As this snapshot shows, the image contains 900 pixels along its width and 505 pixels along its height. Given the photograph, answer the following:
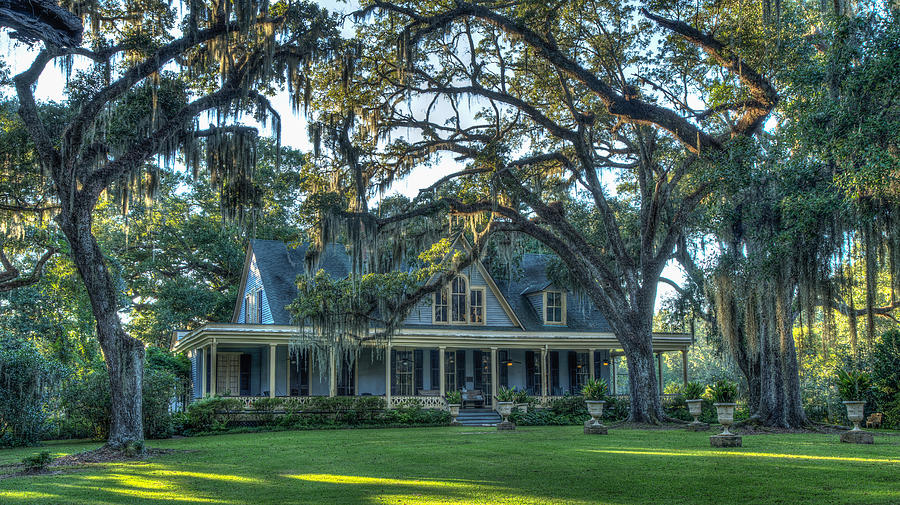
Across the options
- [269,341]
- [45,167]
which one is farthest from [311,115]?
[269,341]

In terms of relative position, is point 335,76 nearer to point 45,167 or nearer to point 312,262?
point 312,262

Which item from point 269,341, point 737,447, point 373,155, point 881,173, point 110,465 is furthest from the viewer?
point 269,341

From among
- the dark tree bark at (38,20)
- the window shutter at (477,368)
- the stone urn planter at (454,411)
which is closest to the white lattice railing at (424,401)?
the stone urn planter at (454,411)

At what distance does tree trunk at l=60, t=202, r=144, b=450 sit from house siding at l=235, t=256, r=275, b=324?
10616mm

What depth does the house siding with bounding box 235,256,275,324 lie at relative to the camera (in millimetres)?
25031

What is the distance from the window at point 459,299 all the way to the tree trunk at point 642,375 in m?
8.81

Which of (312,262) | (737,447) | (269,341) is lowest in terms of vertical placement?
(737,447)

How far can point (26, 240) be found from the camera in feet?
63.2

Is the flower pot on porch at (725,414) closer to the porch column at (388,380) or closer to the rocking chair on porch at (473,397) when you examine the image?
the porch column at (388,380)

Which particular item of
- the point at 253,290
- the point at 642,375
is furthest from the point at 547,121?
the point at 253,290

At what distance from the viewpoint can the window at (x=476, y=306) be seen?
2734cm

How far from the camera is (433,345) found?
25.3 meters

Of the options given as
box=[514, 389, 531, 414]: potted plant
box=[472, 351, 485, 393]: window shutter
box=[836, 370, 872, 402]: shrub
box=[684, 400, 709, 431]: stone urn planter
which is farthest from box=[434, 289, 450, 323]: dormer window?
box=[836, 370, 872, 402]: shrub

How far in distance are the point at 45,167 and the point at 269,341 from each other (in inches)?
415
